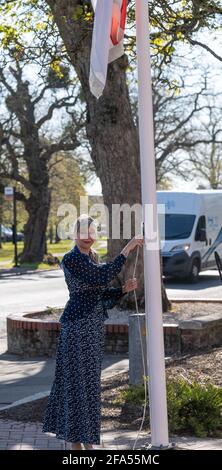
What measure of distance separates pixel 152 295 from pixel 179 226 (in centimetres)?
2042

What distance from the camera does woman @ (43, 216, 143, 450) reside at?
20.2ft

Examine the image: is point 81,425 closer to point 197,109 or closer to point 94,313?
point 94,313

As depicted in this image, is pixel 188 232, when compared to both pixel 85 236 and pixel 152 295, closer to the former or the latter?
pixel 85 236

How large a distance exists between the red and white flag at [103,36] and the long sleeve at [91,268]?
116cm

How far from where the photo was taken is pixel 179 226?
26.2 metres

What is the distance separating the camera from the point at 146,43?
6062mm

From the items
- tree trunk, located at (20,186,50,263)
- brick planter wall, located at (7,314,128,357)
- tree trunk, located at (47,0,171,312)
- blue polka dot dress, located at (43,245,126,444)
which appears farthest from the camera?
tree trunk, located at (20,186,50,263)

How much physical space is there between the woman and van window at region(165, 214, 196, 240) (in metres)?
19.7

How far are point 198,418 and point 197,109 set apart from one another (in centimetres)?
3633

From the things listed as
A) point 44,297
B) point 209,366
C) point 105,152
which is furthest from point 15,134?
point 209,366

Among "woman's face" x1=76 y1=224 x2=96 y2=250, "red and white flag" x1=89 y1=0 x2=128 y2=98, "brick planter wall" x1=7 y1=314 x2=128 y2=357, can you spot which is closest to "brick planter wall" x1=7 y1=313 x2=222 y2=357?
"brick planter wall" x1=7 y1=314 x2=128 y2=357

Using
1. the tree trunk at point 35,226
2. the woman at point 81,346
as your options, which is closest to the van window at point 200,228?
the tree trunk at point 35,226

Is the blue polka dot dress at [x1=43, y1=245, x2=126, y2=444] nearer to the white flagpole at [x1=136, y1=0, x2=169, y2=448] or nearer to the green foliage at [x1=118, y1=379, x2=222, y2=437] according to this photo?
the white flagpole at [x1=136, y1=0, x2=169, y2=448]

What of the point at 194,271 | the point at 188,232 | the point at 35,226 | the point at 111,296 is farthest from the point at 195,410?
the point at 35,226
